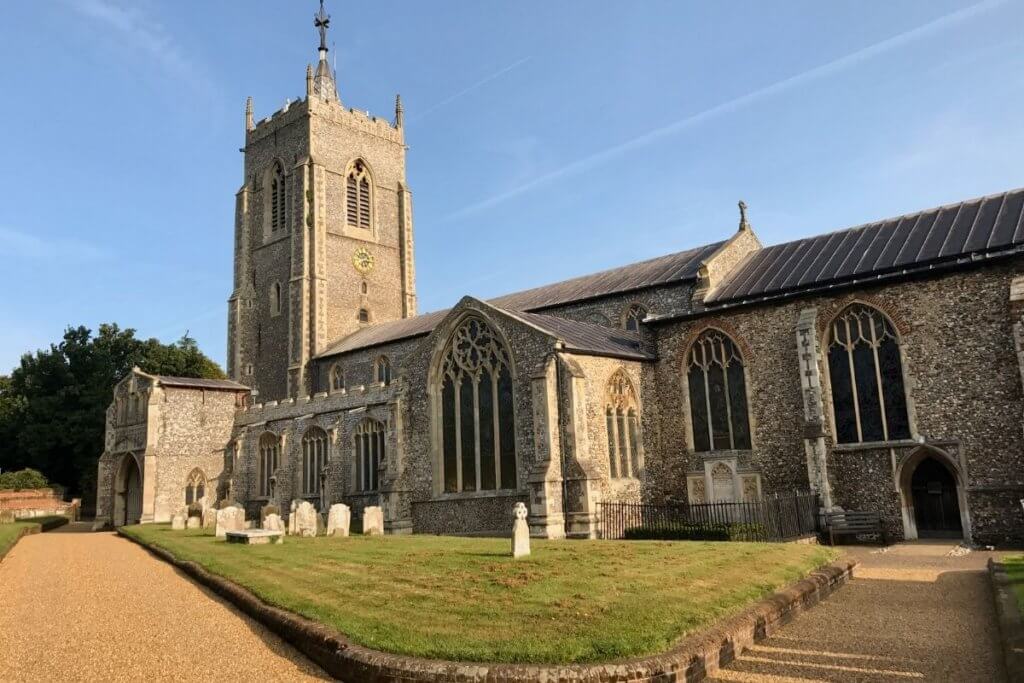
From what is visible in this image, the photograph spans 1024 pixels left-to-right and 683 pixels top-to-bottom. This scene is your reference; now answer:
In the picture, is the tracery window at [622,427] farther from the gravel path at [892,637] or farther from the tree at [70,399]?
the tree at [70,399]

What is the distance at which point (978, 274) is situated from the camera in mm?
18734

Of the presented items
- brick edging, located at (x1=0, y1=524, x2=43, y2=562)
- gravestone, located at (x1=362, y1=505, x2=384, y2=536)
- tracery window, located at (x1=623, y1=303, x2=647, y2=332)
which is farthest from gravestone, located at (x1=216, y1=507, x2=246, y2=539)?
tracery window, located at (x1=623, y1=303, x2=647, y2=332)

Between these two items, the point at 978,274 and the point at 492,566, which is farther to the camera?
the point at 978,274

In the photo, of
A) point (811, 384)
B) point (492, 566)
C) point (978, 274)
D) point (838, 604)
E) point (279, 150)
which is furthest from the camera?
point (279, 150)

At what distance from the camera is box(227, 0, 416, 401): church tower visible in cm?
4297

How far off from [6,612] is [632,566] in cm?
967

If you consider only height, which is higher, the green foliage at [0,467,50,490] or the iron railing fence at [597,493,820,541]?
the green foliage at [0,467,50,490]

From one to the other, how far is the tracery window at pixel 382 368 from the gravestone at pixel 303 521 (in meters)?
14.2

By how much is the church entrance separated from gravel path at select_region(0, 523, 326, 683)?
16.8m

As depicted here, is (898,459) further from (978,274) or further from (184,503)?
(184,503)

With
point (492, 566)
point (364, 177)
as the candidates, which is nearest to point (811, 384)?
point (492, 566)

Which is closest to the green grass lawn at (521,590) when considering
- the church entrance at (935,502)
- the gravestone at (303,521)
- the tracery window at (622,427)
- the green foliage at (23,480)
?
the gravestone at (303,521)

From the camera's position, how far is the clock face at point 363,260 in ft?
149

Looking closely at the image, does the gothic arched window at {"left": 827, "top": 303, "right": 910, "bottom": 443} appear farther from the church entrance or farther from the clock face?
the clock face
